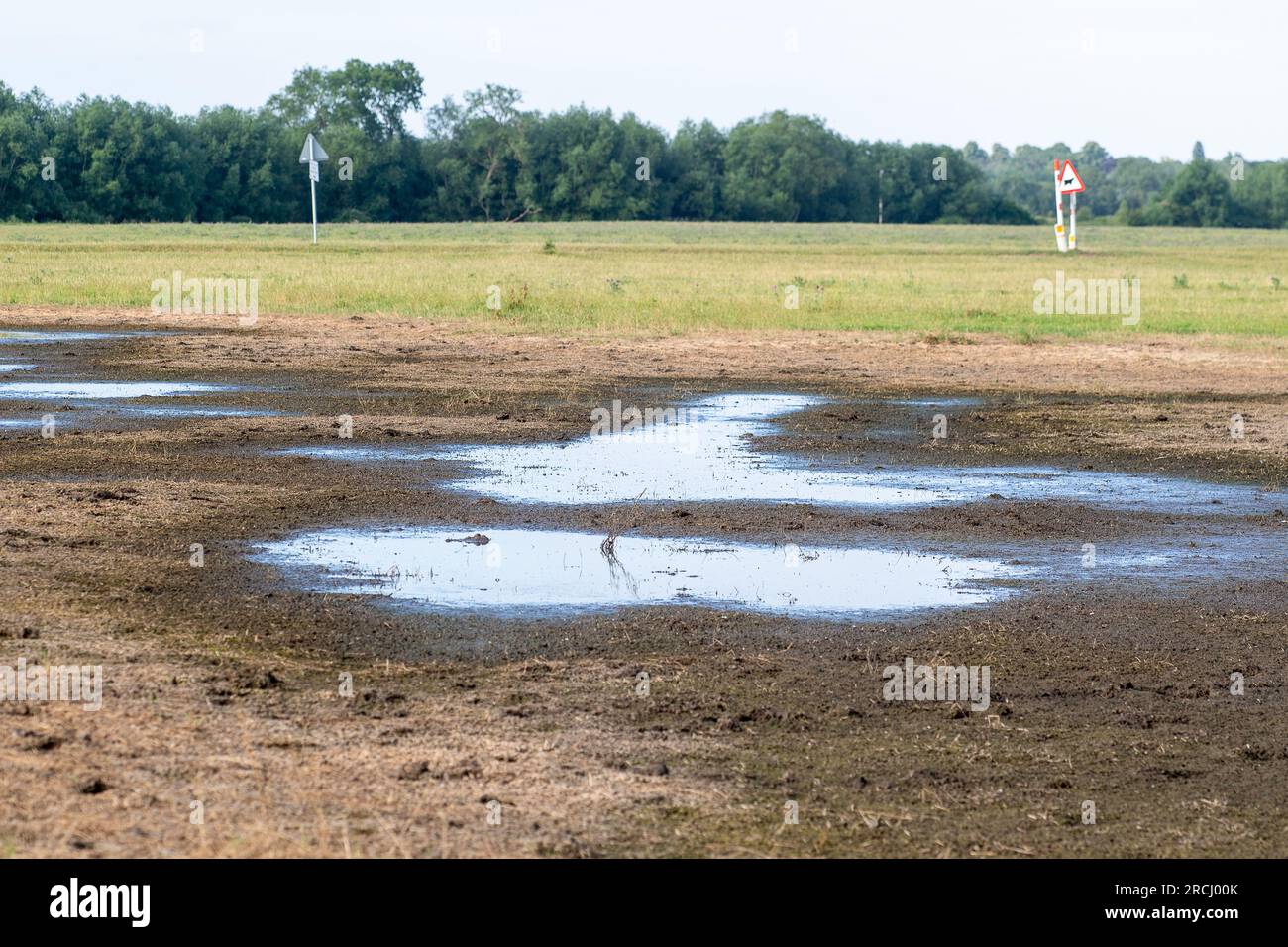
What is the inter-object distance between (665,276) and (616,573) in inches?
1230

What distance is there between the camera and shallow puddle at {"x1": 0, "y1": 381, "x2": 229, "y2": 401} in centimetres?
2016

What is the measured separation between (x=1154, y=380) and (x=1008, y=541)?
1216 centimetres

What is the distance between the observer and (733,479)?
14711 mm

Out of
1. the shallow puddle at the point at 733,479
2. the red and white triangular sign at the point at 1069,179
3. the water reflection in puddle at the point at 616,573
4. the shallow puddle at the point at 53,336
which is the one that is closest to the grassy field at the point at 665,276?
the red and white triangular sign at the point at 1069,179

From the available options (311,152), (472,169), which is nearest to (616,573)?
(311,152)

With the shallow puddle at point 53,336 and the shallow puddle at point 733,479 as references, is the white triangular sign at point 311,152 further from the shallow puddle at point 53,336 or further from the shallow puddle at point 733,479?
the shallow puddle at point 733,479

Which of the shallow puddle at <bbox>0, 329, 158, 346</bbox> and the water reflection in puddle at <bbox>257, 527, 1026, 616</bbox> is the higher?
the shallow puddle at <bbox>0, 329, 158, 346</bbox>

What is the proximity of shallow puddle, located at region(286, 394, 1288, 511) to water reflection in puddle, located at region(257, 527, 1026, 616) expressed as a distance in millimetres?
1897

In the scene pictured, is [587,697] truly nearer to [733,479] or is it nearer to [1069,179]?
[733,479]

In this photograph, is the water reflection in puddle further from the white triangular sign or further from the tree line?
the tree line

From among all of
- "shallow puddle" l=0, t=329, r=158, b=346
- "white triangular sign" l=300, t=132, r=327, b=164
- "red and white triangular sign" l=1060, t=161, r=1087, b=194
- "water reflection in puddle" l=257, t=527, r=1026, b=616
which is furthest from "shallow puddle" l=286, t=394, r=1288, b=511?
"white triangular sign" l=300, t=132, r=327, b=164

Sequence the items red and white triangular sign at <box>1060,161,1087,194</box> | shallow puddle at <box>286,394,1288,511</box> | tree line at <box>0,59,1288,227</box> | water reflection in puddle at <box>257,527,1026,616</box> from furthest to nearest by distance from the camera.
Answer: tree line at <box>0,59,1288,227</box>, red and white triangular sign at <box>1060,161,1087,194</box>, shallow puddle at <box>286,394,1288,511</box>, water reflection in puddle at <box>257,527,1026,616</box>

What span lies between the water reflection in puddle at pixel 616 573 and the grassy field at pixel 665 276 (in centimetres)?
1714

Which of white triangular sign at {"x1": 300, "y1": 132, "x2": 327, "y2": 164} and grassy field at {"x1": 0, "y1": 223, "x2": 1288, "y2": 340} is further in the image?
white triangular sign at {"x1": 300, "y1": 132, "x2": 327, "y2": 164}
